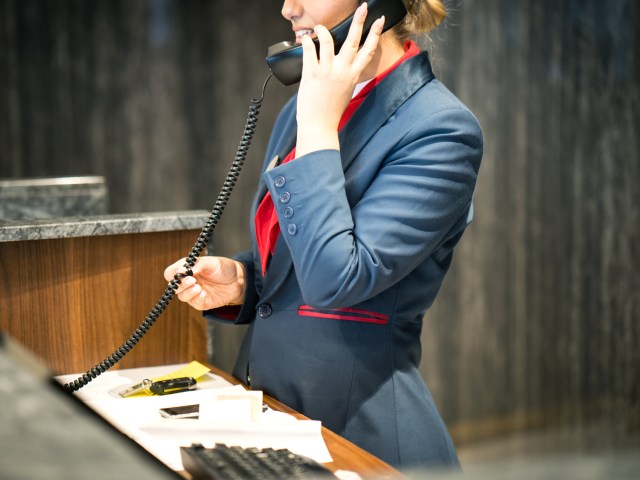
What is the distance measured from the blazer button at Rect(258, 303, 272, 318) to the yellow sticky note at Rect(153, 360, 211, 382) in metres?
0.16

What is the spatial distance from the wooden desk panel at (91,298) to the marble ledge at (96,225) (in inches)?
1.1

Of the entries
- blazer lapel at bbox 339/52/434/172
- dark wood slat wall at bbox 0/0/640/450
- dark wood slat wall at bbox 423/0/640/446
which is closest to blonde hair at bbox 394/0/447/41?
blazer lapel at bbox 339/52/434/172

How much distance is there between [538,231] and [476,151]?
9.72ft

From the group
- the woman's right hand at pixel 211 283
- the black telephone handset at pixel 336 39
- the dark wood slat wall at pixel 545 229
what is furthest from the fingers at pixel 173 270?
the dark wood slat wall at pixel 545 229

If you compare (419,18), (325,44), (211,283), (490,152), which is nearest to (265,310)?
(211,283)

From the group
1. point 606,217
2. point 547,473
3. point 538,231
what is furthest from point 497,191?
point 547,473

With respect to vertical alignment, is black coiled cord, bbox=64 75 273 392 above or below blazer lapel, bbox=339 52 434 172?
below

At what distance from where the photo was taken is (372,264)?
1.29 meters

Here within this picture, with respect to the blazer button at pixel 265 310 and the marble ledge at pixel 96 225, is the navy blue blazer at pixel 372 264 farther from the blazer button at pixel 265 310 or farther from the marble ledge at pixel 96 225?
the marble ledge at pixel 96 225

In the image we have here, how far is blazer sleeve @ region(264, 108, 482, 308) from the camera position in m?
1.29

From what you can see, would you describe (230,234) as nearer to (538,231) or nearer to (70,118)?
(70,118)

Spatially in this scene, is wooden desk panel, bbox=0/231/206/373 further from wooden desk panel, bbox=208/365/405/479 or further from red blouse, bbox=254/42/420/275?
wooden desk panel, bbox=208/365/405/479

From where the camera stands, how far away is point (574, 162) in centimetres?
422

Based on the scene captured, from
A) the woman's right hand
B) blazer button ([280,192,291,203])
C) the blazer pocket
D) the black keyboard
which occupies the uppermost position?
blazer button ([280,192,291,203])
